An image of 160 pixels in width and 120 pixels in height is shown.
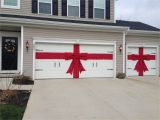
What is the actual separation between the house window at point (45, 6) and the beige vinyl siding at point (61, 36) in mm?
2528

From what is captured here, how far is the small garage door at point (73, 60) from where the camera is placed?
1588 centimetres

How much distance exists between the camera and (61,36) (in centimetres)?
1614

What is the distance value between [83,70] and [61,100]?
6700 millimetres

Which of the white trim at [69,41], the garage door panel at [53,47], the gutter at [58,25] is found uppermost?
the gutter at [58,25]

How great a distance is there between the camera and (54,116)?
8.16 metres

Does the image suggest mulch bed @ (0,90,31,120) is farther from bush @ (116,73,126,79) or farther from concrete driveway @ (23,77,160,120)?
bush @ (116,73,126,79)

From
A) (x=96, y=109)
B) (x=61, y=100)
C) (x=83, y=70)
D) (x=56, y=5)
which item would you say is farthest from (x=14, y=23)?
(x=96, y=109)

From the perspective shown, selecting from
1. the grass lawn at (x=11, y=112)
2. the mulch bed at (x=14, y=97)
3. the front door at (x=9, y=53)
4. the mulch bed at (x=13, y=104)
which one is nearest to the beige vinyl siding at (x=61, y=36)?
the front door at (x=9, y=53)

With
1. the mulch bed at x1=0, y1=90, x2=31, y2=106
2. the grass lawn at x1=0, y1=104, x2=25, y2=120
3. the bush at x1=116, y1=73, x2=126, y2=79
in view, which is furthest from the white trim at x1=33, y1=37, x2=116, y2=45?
the grass lawn at x1=0, y1=104, x2=25, y2=120

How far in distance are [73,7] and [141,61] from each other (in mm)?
6269

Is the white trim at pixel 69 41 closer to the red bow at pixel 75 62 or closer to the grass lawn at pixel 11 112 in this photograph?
the red bow at pixel 75 62

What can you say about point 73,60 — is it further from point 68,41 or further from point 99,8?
point 99,8

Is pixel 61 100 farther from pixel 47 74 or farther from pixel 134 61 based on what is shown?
pixel 134 61

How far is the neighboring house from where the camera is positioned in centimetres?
1547
